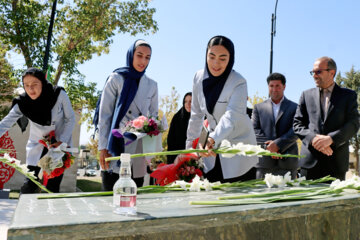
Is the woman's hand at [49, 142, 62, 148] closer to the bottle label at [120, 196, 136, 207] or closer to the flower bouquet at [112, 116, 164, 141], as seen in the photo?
the flower bouquet at [112, 116, 164, 141]

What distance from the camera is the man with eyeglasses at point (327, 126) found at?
3.52 metres

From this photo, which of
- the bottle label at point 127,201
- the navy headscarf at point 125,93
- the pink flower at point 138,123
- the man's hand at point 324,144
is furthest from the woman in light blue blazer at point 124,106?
the bottle label at point 127,201

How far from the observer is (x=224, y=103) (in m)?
2.87

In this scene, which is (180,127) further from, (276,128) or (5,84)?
(5,84)

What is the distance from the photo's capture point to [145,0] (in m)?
13.9

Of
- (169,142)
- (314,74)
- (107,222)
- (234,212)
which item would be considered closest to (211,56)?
(314,74)

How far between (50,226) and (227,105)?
7.03 ft

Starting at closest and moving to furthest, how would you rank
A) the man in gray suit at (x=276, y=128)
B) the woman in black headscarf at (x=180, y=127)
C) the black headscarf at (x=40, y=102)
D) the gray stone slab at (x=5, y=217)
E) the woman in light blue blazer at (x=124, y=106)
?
the woman in light blue blazer at (x=124, y=106), the black headscarf at (x=40, y=102), the gray stone slab at (x=5, y=217), the man in gray suit at (x=276, y=128), the woman in black headscarf at (x=180, y=127)

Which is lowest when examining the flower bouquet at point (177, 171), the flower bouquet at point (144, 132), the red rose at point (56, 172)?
the red rose at point (56, 172)

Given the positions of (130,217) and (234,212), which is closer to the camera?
(130,217)

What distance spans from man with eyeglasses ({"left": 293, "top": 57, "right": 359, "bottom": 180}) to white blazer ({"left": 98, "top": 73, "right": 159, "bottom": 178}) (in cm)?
164

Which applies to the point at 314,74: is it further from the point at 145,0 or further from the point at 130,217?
the point at 145,0

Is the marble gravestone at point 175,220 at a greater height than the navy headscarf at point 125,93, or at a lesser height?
lesser

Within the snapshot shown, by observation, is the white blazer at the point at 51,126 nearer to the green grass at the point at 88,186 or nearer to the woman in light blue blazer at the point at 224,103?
the woman in light blue blazer at the point at 224,103
